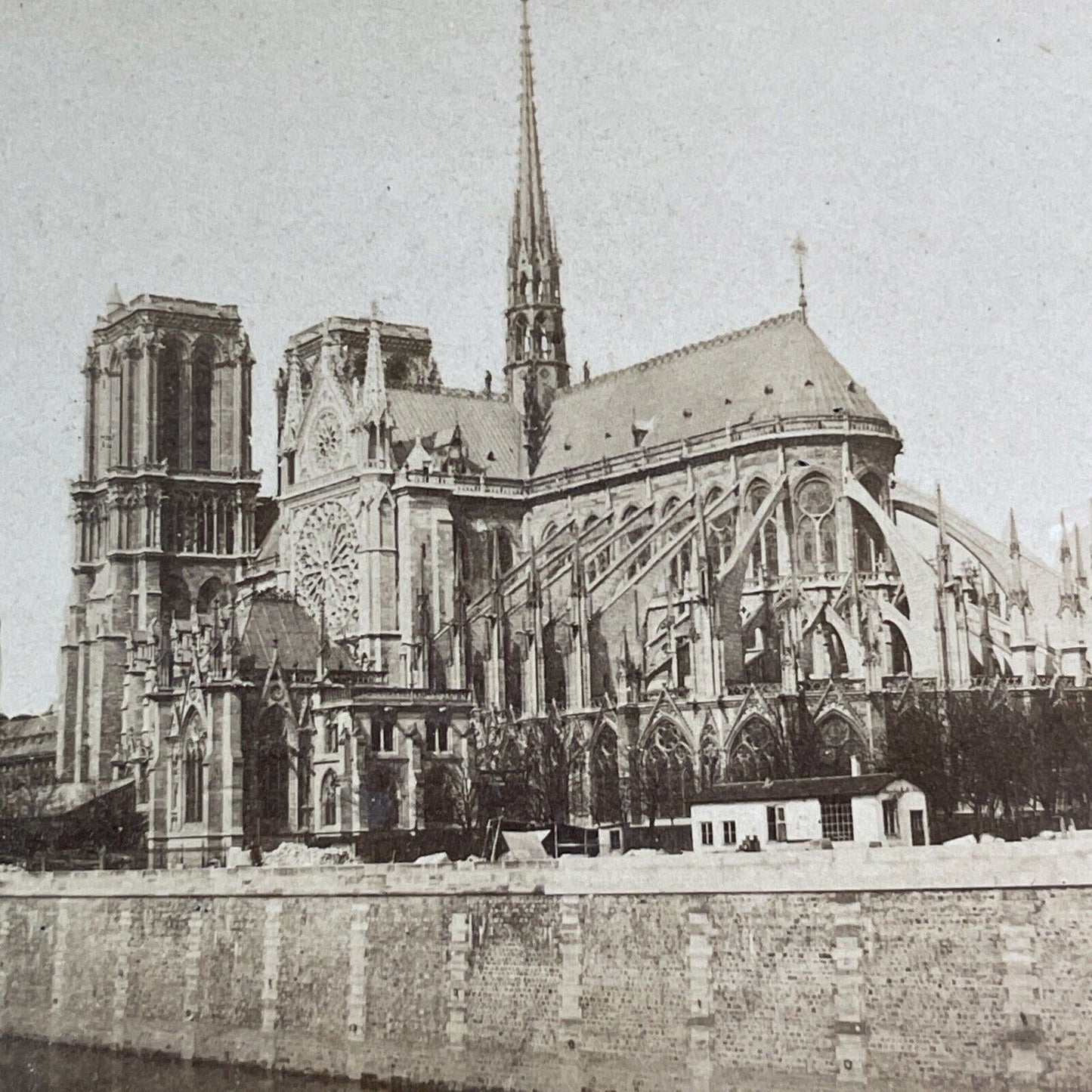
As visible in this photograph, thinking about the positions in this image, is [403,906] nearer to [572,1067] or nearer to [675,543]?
[572,1067]

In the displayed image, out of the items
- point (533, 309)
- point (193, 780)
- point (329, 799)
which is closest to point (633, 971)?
point (329, 799)

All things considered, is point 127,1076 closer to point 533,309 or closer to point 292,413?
point 533,309

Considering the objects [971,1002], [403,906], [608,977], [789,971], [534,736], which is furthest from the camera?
[534,736]

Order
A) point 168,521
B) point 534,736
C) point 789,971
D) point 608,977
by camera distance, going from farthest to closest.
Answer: point 168,521 < point 534,736 < point 608,977 < point 789,971

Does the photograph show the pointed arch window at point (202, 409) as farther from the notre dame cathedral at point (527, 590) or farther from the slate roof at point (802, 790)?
the slate roof at point (802, 790)

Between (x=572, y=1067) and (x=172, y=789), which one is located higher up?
(x=172, y=789)

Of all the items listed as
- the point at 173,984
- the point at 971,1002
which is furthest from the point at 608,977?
the point at 173,984
